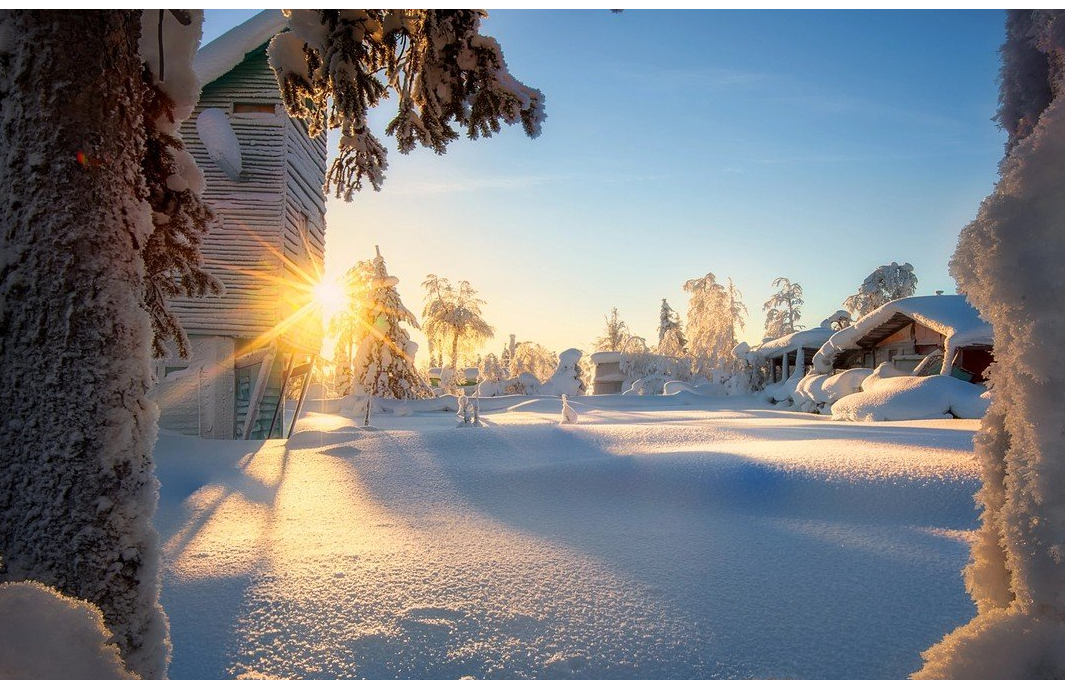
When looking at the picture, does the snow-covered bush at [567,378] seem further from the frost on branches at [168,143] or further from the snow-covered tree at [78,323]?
the snow-covered tree at [78,323]

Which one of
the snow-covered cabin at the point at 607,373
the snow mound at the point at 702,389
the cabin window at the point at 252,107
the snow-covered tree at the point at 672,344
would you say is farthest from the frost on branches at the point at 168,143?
the snow-covered tree at the point at 672,344

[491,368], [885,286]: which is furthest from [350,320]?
[885,286]

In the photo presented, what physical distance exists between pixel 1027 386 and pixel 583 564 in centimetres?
313

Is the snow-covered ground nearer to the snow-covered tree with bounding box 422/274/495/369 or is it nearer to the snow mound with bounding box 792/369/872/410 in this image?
the snow mound with bounding box 792/369/872/410

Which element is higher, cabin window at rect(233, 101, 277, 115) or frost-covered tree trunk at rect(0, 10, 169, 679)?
cabin window at rect(233, 101, 277, 115)

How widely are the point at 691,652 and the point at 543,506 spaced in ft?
9.75

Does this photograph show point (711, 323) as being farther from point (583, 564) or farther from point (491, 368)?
point (583, 564)

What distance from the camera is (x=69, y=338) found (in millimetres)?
2055

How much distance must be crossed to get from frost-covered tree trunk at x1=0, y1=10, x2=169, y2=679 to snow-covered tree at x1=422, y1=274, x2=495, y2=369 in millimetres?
37688

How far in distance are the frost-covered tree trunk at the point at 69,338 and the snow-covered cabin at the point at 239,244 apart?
9.93 metres

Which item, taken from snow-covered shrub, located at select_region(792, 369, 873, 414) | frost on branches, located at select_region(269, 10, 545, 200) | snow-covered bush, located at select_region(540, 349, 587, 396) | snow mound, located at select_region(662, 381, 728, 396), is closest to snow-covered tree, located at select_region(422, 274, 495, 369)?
snow-covered bush, located at select_region(540, 349, 587, 396)

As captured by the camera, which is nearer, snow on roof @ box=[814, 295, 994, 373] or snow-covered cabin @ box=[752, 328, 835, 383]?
snow on roof @ box=[814, 295, 994, 373]

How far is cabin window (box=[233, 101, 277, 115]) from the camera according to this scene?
1164cm

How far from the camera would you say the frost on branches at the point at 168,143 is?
2604 millimetres
